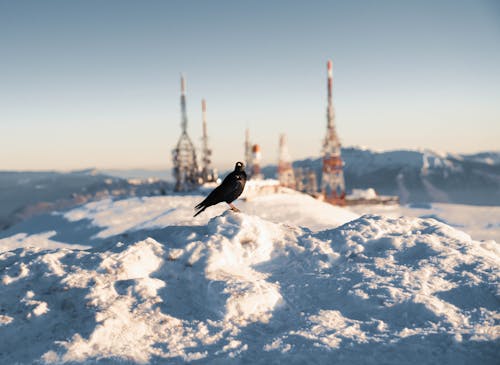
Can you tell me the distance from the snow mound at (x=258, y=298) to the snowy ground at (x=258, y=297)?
0.8 inches

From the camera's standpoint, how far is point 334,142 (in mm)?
77625

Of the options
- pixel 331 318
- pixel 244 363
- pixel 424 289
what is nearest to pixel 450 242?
pixel 424 289

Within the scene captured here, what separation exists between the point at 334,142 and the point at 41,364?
75475 millimetres

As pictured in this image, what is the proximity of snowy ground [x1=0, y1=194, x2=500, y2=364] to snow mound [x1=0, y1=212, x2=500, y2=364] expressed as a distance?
0.07 feet

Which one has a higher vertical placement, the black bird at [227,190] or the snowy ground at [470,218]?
the black bird at [227,190]

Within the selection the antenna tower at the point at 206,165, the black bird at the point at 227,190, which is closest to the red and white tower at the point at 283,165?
the antenna tower at the point at 206,165

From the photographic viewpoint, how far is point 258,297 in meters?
7.03

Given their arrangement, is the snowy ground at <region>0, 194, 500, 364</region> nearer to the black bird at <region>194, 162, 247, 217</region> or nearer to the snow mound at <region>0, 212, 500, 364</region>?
the snow mound at <region>0, 212, 500, 364</region>

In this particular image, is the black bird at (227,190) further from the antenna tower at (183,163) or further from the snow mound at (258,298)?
the antenna tower at (183,163)

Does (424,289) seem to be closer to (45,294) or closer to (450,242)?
(450,242)

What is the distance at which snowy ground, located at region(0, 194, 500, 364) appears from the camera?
5867 mm

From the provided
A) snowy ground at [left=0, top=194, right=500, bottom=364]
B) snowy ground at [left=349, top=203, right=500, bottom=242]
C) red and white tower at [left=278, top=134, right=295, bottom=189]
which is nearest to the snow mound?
snowy ground at [left=0, top=194, right=500, bottom=364]

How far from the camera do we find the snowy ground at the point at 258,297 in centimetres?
587

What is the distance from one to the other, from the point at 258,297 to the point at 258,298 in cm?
2
